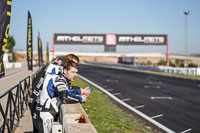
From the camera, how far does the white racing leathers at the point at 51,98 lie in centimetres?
347

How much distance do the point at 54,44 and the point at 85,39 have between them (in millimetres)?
7008

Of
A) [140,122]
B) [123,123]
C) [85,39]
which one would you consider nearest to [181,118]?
[140,122]

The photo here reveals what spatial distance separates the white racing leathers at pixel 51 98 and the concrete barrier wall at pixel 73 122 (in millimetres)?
189

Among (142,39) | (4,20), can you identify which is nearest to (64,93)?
(4,20)

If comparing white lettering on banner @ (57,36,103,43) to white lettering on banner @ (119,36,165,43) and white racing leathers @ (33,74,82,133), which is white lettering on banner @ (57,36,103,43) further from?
white racing leathers @ (33,74,82,133)

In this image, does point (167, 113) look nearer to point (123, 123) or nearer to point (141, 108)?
point (141, 108)

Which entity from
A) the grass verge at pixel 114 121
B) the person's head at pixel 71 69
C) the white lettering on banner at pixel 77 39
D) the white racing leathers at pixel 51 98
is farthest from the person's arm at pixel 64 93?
the white lettering on banner at pixel 77 39

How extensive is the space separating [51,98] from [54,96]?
2.0 inches

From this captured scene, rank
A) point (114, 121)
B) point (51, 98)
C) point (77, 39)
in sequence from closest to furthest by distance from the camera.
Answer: point (51, 98)
point (114, 121)
point (77, 39)

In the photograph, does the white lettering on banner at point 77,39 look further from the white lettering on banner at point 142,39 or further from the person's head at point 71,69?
the person's head at point 71,69

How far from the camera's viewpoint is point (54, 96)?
11.8 ft

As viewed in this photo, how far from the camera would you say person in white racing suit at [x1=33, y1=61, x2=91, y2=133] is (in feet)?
11.4

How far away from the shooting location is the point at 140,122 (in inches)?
324

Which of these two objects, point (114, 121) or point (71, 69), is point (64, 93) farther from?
point (114, 121)
